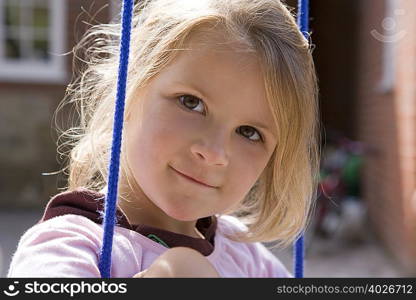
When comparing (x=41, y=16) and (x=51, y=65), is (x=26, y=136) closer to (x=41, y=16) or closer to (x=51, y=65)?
(x=51, y=65)

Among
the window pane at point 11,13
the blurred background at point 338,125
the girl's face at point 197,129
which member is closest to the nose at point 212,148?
the girl's face at point 197,129

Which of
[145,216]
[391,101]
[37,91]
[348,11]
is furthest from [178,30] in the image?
[348,11]

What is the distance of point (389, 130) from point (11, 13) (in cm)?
409

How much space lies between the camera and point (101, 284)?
0.76 m

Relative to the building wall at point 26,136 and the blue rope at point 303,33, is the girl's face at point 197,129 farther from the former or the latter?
the building wall at point 26,136

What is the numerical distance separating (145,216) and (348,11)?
784 centimetres

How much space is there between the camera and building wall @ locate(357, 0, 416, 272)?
395 cm

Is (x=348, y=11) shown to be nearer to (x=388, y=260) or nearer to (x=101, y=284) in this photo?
(x=388, y=260)

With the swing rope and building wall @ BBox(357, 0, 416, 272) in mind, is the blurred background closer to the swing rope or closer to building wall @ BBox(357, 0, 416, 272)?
building wall @ BBox(357, 0, 416, 272)

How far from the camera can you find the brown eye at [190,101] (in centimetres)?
89

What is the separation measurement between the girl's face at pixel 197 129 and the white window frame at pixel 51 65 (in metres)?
5.66

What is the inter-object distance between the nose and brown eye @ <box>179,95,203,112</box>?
0.16ft

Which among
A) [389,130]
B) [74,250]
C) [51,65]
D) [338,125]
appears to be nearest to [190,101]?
[74,250]

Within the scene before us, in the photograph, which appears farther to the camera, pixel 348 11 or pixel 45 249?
pixel 348 11
